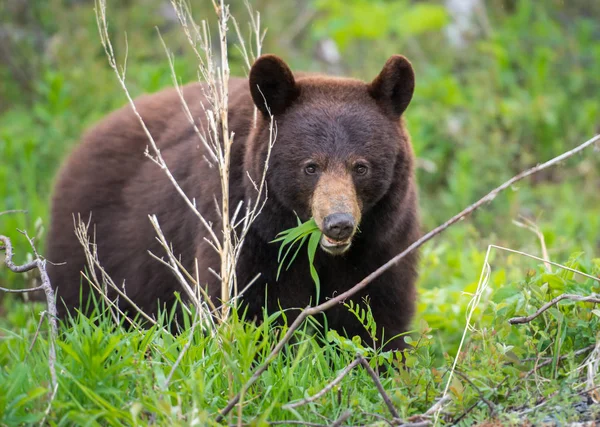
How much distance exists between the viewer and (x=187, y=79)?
902cm

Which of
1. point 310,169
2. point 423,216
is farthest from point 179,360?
point 423,216

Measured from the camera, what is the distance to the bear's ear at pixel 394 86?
4172 mm

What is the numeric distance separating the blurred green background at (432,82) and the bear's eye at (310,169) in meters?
3.10

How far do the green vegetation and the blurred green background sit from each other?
2 centimetres

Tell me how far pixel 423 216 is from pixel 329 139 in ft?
14.0

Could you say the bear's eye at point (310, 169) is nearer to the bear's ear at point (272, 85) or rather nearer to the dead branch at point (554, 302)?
the bear's ear at point (272, 85)

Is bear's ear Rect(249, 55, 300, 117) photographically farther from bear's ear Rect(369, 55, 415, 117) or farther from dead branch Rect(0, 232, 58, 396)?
dead branch Rect(0, 232, 58, 396)

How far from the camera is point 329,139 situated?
405 centimetres

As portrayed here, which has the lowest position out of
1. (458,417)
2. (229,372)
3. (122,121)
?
(458,417)

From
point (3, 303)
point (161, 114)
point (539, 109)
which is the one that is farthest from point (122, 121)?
point (539, 109)

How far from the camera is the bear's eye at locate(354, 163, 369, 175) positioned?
158 inches

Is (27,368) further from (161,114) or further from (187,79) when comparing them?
(187,79)

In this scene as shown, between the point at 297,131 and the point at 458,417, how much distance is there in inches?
62.4

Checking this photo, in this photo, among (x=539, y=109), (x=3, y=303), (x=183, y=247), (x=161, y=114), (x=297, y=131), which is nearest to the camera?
(x=297, y=131)
